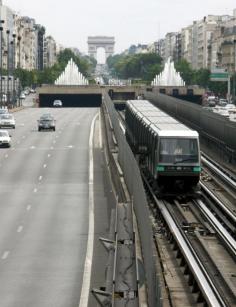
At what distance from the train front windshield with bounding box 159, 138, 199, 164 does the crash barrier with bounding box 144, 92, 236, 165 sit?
51.1ft

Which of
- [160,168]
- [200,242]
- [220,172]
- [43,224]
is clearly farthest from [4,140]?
[200,242]

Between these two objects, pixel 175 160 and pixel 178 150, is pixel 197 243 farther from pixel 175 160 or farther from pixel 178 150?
pixel 178 150

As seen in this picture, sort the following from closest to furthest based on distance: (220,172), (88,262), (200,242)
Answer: (88,262) → (200,242) → (220,172)

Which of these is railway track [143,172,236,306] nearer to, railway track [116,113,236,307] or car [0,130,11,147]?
railway track [116,113,236,307]

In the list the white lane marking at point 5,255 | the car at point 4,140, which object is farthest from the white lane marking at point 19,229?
the car at point 4,140

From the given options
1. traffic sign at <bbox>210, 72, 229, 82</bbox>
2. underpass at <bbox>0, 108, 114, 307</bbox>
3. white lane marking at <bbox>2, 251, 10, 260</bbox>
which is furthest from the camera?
traffic sign at <bbox>210, 72, 229, 82</bbox>

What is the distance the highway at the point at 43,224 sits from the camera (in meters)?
24.4

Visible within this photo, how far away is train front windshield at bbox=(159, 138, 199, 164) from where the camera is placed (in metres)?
38.5

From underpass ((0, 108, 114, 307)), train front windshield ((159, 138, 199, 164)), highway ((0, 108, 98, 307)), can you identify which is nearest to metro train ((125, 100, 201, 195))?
train front windshield ((159, 138, 199, 164))

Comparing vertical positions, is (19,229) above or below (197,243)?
below

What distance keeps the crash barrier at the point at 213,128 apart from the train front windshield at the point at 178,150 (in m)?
15.6

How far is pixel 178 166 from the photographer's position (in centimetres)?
3838

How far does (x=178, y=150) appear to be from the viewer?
38.7 metres

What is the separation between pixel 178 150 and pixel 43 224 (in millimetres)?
6628
